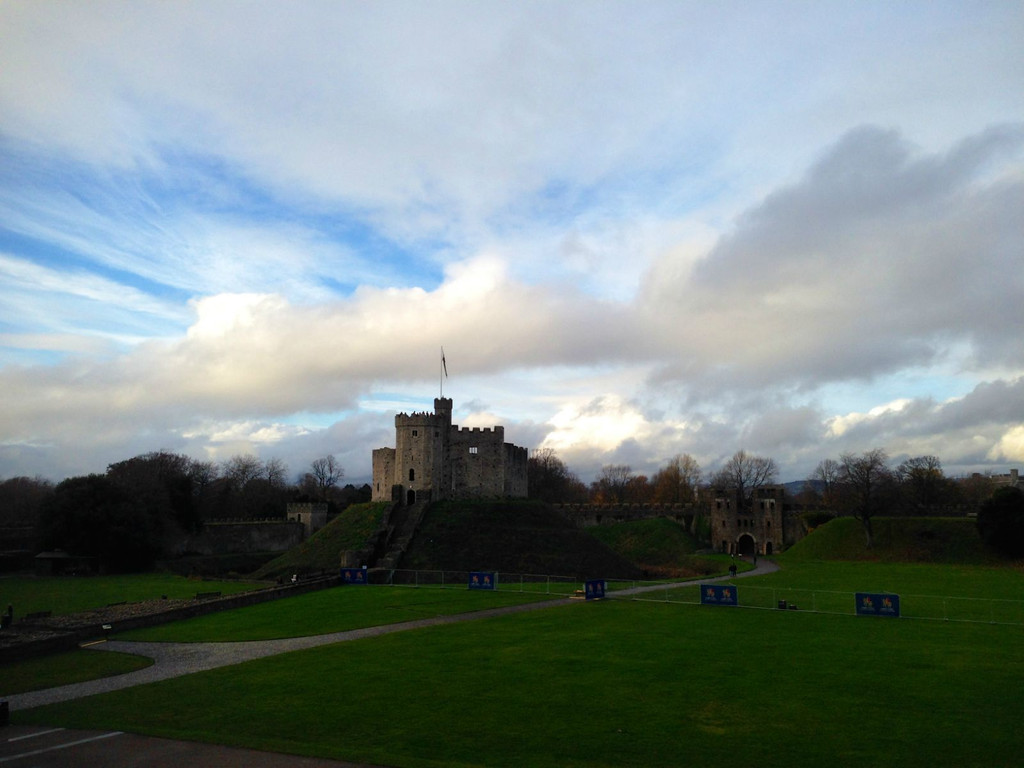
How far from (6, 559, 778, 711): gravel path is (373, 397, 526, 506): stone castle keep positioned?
105ft

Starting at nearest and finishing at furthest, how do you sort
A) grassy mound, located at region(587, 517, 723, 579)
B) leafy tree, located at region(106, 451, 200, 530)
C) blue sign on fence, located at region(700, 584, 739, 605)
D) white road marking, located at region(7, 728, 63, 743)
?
1. white road marking, located at region(7, 728, 63, 743)
2. blue sign on fence, located at region(700, 584, 739, 605)
3. grassy mound, located at region(587, 517, 723, 579)
4. leafy tree, located at region(106, 451, 200, 530)

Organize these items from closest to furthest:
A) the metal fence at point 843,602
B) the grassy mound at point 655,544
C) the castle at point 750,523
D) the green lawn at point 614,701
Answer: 1. the green lawn at point 614,701
2. the metal fence at point 843,602
3. the grassy mound at point 655,544
4. the castle at point 750,523

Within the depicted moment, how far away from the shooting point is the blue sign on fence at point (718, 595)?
32716mm

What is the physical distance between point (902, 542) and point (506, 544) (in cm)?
3799

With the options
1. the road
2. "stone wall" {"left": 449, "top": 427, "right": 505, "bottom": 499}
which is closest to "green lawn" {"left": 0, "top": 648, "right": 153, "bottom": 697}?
the road

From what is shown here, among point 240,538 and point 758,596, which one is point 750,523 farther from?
point 240,538

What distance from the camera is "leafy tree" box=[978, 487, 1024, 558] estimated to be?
183 ft

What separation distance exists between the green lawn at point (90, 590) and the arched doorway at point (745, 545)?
59.6m

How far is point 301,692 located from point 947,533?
63.6 m

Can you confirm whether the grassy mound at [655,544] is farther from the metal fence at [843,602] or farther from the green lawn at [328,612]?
the green lawn at [328,612]

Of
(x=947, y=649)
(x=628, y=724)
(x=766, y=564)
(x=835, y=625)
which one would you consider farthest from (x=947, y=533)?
(x=628, y=724)

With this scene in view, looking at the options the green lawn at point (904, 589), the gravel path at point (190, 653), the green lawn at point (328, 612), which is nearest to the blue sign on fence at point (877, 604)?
the green lawn at point (904, 589)

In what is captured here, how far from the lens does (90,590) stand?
4741 cm

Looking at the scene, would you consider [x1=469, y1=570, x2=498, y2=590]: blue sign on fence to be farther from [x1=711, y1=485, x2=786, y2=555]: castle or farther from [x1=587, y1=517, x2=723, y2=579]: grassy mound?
[x1=711, y1=485, x2=786, y2=555]: castle
